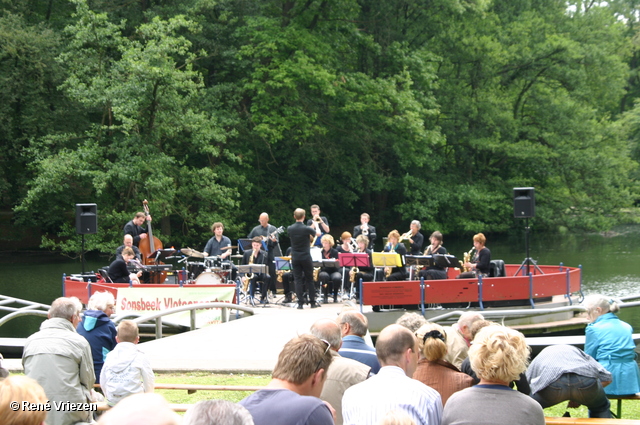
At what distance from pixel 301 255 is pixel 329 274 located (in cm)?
215

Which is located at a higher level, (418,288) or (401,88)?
(401,88)

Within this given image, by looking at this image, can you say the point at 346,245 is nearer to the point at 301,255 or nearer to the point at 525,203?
the point at 301,255

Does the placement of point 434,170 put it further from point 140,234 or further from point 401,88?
point 140,234

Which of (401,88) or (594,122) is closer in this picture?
(401,88)

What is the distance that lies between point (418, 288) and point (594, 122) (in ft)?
93.6

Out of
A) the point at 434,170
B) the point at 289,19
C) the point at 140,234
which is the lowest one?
the point at 140,234

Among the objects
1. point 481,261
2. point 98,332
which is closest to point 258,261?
point 481,261

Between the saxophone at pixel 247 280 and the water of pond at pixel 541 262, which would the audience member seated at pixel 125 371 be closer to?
the saxophone at pixel 247 280

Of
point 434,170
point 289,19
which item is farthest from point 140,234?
point 434,170

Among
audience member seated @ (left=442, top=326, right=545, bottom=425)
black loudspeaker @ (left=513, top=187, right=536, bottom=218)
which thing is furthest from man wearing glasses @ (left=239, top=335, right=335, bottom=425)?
black loudspeaker @ (left=513, top=187, right=536, bottom=218)

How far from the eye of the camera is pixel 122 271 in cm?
1597

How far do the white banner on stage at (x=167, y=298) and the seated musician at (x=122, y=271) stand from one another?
4.48ft

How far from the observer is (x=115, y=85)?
93.1ft

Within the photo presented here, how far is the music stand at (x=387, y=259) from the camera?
14.8 m
